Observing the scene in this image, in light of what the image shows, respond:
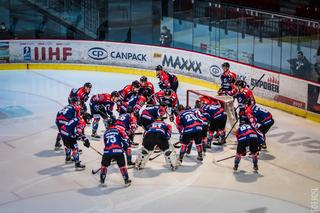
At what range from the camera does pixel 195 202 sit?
9.46 meters

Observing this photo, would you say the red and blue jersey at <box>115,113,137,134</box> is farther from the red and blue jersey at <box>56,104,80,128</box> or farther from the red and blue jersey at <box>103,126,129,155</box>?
the red and blue jersey at <box>56,104,80,128</box>

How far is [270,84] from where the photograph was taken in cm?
1470

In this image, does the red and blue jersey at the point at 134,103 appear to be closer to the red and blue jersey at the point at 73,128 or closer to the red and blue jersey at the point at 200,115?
the red and blue jersey at the point at 200,115

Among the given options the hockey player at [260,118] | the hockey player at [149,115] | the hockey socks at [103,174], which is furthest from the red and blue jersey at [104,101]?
the hockey player at [260,118]

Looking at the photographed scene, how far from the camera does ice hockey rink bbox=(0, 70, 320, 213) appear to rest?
938cm

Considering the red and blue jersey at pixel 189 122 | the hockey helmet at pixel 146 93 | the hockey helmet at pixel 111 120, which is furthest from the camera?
the hockey helmet at pixel 146 93

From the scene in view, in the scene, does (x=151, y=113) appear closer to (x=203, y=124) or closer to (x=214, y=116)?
(x=203, y=124)

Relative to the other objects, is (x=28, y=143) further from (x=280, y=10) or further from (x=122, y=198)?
(x=280, y=10)

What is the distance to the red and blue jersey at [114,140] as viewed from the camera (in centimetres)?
964

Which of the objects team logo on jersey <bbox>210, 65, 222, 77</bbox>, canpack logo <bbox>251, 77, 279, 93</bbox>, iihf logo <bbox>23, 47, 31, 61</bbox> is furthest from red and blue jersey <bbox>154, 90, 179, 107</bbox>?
iihf logo <bbox>23, 47, 31, 61</bbox>

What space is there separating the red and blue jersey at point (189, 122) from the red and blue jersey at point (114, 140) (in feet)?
3.98

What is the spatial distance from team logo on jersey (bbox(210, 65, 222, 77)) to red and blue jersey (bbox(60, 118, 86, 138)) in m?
6.36

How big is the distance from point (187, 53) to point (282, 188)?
25.1 feet
